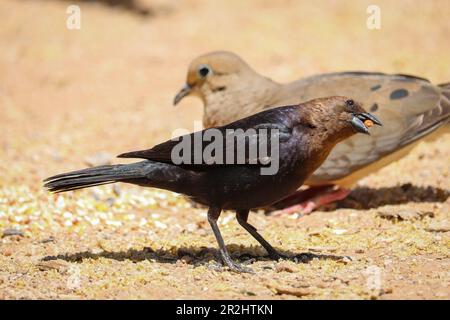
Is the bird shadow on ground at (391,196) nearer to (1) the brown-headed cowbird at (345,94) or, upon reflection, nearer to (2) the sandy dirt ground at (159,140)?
(2) the sandy dirt ground at (159,140)

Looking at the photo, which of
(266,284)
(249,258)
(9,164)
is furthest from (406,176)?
(9,164)

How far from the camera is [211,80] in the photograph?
7832 mm

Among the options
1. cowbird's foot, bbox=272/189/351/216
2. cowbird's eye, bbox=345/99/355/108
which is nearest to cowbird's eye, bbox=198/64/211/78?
cowbird's foot, bbox=272/189/351/216

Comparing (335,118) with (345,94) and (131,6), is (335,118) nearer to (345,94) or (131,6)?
(345,94)

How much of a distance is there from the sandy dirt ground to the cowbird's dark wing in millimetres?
706

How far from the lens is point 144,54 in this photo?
12594mm

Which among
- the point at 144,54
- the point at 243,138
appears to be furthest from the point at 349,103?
the point at 144,54

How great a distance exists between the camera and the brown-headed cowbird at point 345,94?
272 inches

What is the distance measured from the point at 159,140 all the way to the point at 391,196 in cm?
292

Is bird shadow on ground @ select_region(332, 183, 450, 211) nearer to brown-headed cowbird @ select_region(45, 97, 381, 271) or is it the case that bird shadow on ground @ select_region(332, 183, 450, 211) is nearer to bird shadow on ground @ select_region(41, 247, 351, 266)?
bird shadow on ground @ select_region(41, 247, 351, 266)

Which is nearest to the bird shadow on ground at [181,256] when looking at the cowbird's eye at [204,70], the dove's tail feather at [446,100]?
the dove's tail feather at [446,100]

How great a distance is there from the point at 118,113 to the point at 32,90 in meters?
1.90

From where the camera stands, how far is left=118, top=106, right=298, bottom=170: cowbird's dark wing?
5184 mm

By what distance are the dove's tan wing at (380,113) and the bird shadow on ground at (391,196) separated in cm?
26
